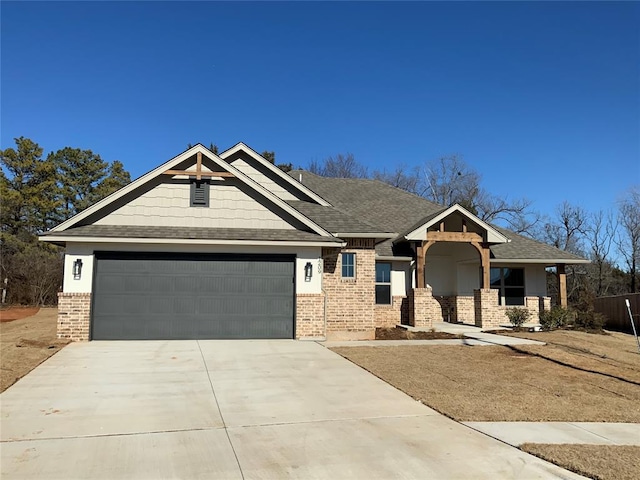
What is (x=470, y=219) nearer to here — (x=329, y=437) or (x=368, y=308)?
(x=368, y=308)

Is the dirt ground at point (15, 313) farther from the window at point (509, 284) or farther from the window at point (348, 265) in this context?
the window at point (509, 284)

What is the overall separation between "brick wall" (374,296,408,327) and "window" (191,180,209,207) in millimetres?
7704

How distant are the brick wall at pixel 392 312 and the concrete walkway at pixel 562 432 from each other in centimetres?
1166

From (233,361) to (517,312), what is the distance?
11766 mm

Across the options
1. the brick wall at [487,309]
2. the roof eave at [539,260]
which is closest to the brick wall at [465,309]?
the brick wall at [487,309]

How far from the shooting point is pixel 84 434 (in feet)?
18.8

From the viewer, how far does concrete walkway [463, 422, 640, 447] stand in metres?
5.90

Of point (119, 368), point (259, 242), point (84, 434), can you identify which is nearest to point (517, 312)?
point (259, 242)

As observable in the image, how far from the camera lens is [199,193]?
1425cm

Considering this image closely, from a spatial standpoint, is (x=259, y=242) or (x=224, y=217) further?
(x=224, y=217)

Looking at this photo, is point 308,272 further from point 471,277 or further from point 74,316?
point 471,277

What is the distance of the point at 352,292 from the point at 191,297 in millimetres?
5125

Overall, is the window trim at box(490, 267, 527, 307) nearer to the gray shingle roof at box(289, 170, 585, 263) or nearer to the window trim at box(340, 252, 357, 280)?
the gray shingle roof at box(289, 170, 585, 263)

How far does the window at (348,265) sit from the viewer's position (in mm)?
15914
